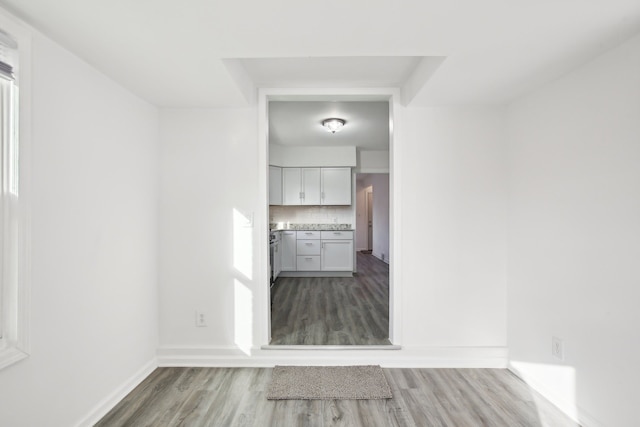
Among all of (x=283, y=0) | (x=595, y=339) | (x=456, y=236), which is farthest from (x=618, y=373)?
(x=283, y=0)

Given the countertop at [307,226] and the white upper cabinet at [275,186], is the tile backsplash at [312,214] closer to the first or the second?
the countertop at [307,226]

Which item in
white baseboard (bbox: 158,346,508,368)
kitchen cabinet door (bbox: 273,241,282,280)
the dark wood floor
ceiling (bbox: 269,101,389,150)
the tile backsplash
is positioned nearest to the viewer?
white baseboard (bbox: 158,346,508,368)

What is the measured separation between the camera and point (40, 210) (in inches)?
57.9

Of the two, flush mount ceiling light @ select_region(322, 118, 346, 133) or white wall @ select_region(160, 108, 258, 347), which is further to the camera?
flush mount ceiling light @ select_region(322, 118, 346, 133)

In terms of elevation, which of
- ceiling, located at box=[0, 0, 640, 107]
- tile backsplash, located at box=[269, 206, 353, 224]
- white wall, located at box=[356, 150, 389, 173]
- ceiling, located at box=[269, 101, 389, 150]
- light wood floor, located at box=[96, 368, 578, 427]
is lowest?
light wood floor, located at box=[96, 368, 578, 427]

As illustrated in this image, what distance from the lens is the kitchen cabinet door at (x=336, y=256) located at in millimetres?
5484

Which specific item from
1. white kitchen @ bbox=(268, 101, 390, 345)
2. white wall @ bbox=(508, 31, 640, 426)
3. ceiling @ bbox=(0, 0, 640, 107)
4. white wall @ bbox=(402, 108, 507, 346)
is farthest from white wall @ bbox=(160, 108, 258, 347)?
white wall @ bbox=(508, 31, 640, 426)

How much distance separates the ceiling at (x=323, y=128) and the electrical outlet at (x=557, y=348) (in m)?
2.70

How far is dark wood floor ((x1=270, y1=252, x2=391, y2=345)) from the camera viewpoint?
8.99 feet

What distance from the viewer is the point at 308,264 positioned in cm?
547

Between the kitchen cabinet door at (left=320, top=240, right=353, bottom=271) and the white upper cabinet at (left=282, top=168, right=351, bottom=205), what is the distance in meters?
0.80

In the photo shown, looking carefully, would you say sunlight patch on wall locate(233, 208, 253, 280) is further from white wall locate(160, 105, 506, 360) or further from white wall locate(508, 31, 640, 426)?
white wall locate(508, 31, 640, 426)

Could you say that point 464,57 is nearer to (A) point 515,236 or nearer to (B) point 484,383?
(A) point 515,236

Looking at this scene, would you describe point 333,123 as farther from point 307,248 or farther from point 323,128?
point 307,248
